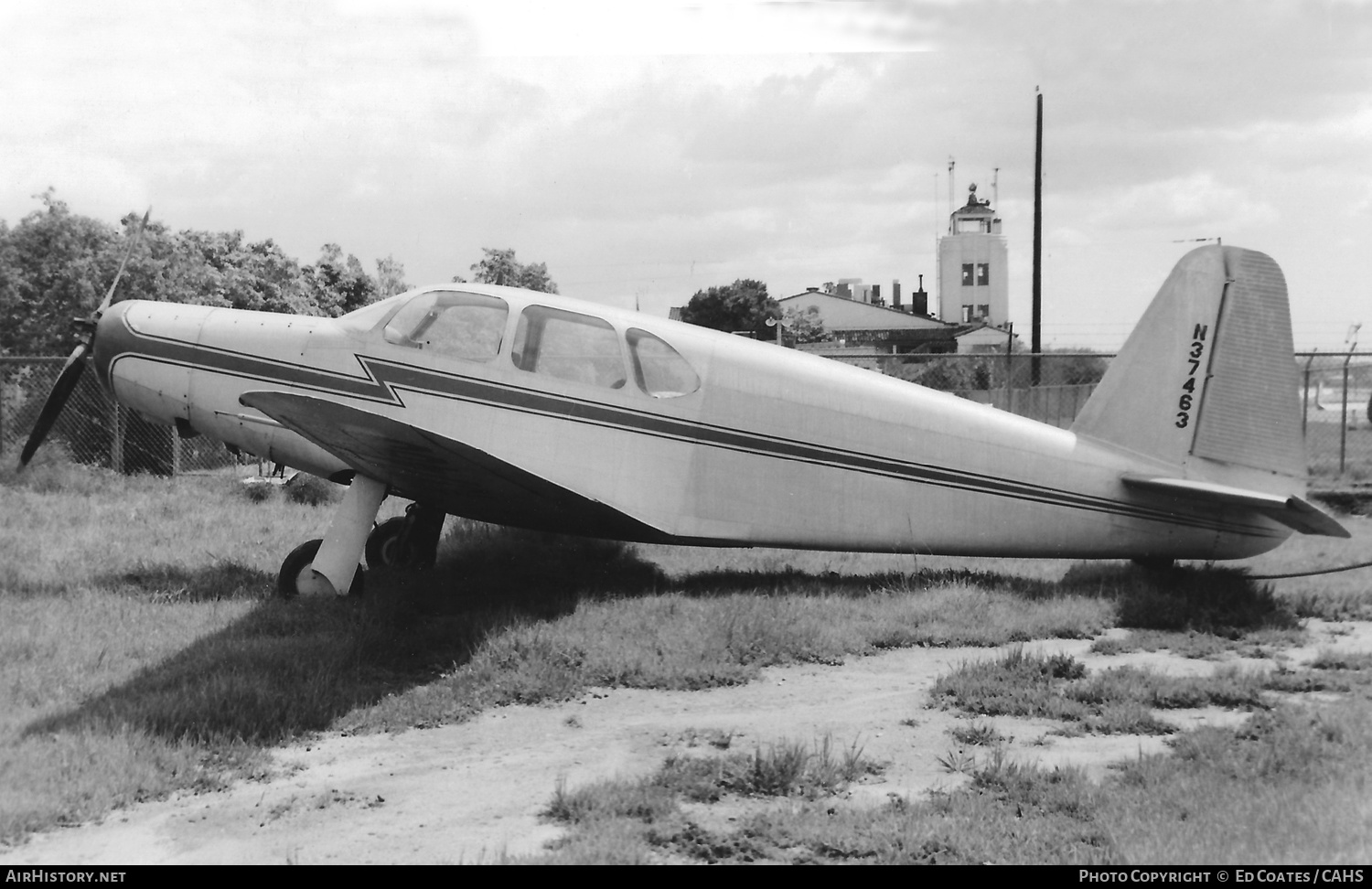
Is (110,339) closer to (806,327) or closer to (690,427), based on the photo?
(690,427)

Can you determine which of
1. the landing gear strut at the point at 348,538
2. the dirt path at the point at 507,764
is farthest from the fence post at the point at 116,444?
the dirt path at the point at 507,764

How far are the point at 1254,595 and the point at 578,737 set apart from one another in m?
5.43

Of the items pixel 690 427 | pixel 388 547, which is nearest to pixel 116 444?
pixel 388 547

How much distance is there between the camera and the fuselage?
24.0ft

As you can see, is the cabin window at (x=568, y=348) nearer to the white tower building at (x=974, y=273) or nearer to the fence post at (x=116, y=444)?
the fence post at (x=116, y=444)

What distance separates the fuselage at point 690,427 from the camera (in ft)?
24.0

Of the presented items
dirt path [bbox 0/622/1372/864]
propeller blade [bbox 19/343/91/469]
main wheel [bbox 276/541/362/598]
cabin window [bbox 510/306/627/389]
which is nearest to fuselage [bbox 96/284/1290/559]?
cabin window [bbox 510/306/627/389]

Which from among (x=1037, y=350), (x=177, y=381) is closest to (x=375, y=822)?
(x=177, y=381)

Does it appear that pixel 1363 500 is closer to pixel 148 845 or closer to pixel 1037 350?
pixel 1037 350

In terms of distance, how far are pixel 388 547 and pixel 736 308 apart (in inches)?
1870

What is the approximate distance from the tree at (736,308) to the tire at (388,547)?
45031 millimetres

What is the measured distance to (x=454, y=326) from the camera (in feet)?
24.2

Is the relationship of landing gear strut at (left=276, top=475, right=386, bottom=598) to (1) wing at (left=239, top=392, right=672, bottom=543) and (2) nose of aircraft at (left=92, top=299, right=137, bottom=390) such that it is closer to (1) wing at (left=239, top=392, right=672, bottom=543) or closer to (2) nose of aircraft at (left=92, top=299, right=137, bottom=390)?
(1) wing at (left=239, top=392, right=672, bottom=543)

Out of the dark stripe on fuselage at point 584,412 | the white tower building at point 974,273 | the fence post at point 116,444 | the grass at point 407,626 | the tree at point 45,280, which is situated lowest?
the grass at point 407,626
